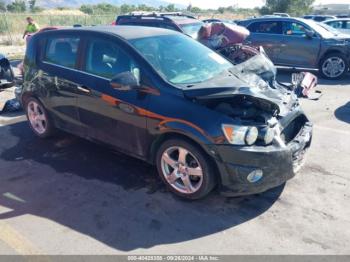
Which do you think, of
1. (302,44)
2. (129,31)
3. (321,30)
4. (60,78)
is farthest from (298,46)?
(60,78)

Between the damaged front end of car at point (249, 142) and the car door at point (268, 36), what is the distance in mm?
7618

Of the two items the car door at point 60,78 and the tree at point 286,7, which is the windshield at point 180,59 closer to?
the car door at point 60,78

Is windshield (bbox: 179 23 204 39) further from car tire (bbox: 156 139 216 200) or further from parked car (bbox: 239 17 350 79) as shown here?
car tire (bbox: 156 139 216 200)

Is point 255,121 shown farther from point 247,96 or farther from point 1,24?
point 1,24

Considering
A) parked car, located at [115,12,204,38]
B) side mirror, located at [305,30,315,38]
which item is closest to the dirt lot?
parked car, located at [115,12,204,38]

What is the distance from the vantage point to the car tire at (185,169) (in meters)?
3.54

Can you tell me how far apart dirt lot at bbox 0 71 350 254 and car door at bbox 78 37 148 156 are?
1.57ft

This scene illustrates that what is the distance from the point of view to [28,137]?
5.72 metres

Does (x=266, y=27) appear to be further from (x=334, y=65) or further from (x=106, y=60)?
(x=106, y=60)

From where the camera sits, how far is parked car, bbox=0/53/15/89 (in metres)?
8.49

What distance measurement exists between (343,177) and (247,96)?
1.80 metres

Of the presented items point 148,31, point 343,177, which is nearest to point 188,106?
point 148,31

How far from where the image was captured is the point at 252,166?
337cm

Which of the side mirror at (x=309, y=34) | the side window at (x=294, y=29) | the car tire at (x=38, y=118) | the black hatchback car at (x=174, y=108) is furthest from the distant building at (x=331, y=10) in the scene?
the car tire at (x=38, y=118)
